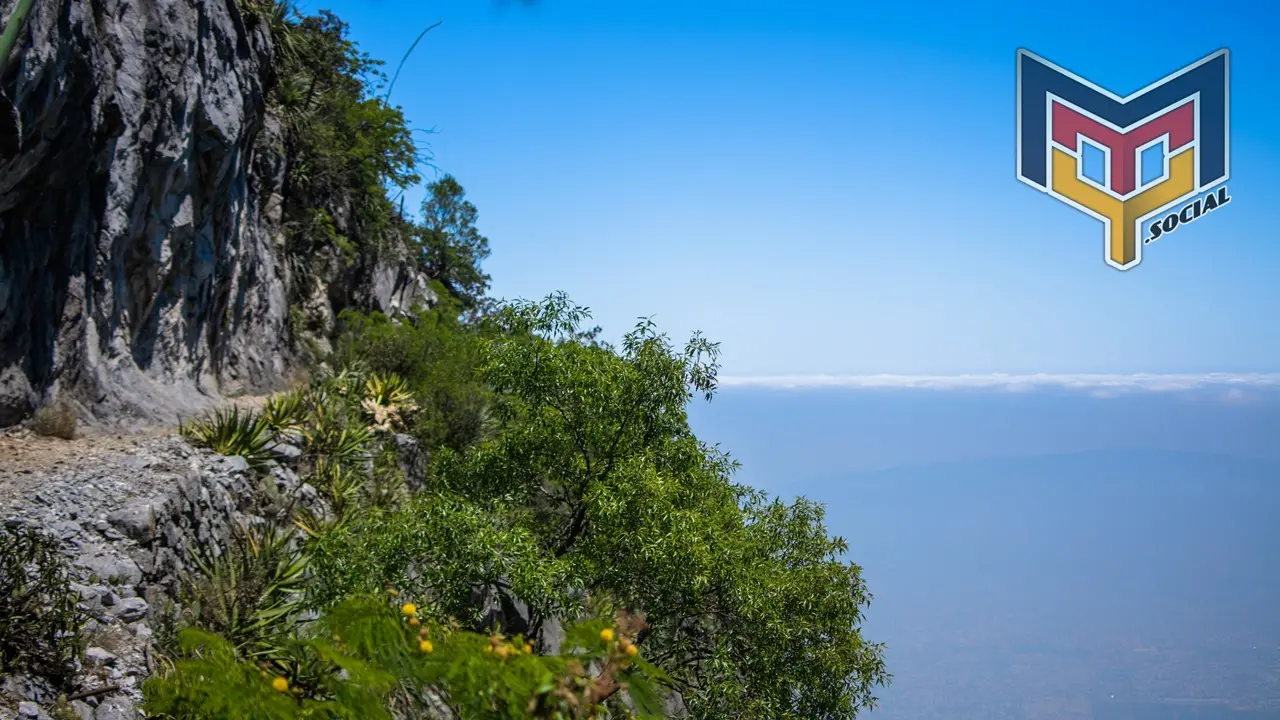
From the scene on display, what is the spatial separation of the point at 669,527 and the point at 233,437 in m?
7.16

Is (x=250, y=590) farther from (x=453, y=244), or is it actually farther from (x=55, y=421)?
(x=453, y=244)

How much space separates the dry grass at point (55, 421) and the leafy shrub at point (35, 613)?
486 cm

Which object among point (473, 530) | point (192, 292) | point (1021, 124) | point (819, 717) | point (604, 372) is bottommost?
point (819, 717)

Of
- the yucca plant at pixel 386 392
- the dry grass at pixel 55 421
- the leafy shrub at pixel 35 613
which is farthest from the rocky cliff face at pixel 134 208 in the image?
the leafy shrub at pixel 35 613

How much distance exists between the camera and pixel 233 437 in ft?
43.2

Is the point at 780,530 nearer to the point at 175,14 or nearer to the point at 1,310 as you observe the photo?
the point at 1,310

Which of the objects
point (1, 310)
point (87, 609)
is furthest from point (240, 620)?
point (1, 310)

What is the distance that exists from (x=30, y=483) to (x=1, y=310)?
2864 millimetres

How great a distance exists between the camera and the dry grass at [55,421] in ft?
38.1

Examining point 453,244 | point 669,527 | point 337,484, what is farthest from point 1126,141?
point 453,244

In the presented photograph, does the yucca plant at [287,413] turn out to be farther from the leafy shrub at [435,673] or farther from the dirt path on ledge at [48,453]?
the leafy shrub at [435,673]

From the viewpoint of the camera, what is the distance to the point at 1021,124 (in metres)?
15.6

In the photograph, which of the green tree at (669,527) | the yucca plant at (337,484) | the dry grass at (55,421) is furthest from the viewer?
the yucca plant at (337,484)

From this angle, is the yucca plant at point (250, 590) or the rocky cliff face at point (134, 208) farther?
the rocky cliff face at point (134, 208)
